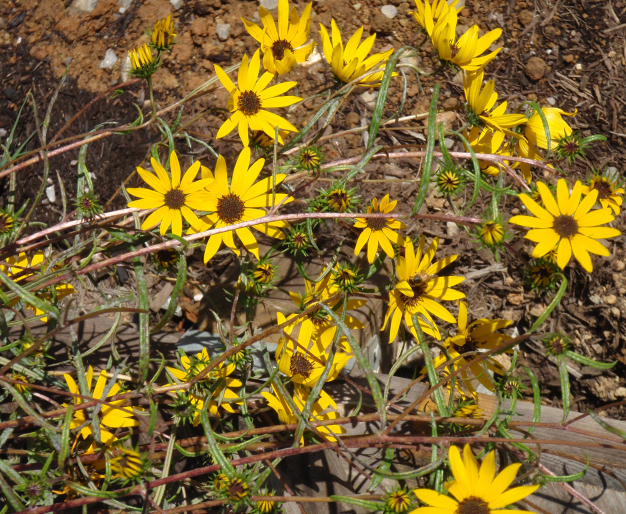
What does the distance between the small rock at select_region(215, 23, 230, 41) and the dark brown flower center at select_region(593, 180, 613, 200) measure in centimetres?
179

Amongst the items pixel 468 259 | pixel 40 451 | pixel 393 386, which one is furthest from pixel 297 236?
pixel 468 259

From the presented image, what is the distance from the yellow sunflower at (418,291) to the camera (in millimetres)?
1330

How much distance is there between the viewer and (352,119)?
7.42 feet

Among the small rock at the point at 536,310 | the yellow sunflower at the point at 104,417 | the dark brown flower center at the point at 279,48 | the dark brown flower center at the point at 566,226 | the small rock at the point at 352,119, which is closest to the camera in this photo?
the dark brown flower center at the point at 566,226

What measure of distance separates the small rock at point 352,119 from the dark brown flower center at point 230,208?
1049mm

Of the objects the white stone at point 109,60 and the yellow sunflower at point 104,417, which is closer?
the yellow sunflower at point 104,417

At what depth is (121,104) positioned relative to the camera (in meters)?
2.29

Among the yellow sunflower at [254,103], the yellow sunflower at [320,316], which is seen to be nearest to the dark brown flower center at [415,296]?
the yellow sunflower at [320,316]

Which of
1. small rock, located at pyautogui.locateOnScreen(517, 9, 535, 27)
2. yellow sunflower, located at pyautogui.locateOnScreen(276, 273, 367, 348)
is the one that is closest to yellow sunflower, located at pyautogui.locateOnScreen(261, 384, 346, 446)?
yellow sunflower, located at pyautogui.locateOnScreen(276, 273, 367, 348)

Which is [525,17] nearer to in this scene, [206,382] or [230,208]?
[230,208]

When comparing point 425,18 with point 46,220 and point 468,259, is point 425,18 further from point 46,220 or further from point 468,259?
point 46,220

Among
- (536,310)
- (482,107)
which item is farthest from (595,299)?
(482,107)

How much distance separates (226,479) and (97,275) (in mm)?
1352

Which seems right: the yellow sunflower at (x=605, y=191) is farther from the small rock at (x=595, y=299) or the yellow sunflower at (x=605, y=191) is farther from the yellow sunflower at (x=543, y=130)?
the small rock at (x=595, y=299)
